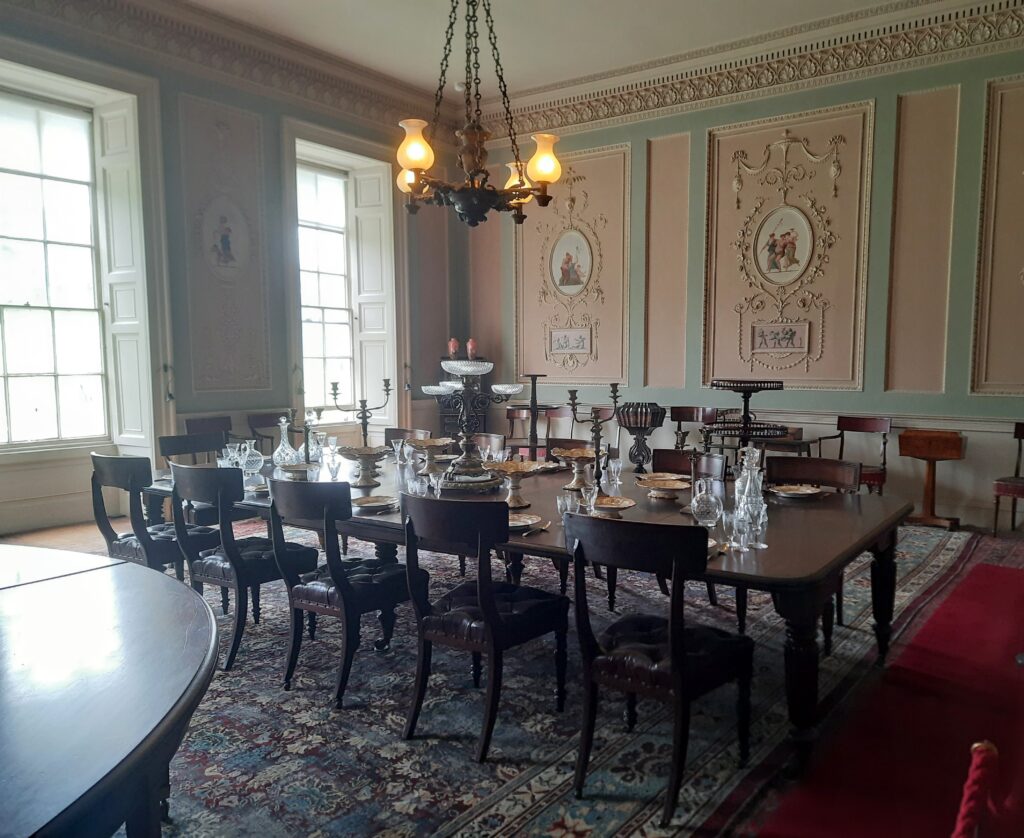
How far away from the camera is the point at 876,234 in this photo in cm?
623

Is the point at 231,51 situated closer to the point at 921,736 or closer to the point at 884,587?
the point at 884,587

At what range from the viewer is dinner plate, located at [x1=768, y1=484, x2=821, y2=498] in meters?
3.28

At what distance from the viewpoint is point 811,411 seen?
6.59m

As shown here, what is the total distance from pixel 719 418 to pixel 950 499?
75.5 inches

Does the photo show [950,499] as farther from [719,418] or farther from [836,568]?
[836,568]

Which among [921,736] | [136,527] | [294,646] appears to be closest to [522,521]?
[294,646]

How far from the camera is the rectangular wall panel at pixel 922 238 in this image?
19.5 ft

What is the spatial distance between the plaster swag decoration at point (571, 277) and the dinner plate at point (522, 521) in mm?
4972

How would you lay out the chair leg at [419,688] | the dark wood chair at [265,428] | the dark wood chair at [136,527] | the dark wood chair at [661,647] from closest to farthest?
the dark wood chair at [661,647]
the chair leg at [419,688]
the dark wood chair at [136,527]
the dark wood chair at [265,428]

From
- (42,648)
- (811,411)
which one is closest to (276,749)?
(42,648)

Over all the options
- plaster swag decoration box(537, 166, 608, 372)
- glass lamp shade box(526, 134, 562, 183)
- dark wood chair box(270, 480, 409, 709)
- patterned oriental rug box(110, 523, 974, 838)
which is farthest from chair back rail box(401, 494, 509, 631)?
plaster swag decoration box(537, 166, 608, 372)

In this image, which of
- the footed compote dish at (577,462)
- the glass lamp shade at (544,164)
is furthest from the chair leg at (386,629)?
the glass lamp shade at (544,164)

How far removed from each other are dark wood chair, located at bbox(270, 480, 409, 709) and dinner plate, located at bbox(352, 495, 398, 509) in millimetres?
199

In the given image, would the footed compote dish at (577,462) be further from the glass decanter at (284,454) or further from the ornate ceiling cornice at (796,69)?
the ornate ceiling cornice at (796,69)
